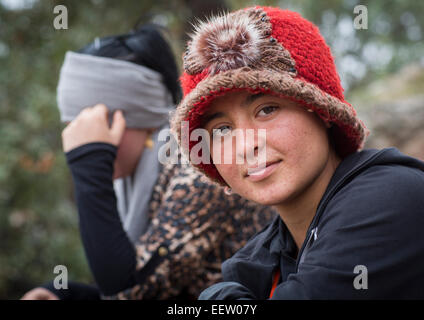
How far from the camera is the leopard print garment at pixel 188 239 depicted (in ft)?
6.99

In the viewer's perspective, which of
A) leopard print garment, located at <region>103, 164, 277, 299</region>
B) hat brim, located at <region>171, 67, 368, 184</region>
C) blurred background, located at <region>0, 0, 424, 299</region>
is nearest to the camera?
hat brim, located at <region>171, 67, 368, 184</region>

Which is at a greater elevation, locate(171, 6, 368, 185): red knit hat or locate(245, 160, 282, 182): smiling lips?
locate(171, 6, 368, 185): red knit hat

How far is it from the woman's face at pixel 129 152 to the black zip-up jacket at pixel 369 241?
137cm

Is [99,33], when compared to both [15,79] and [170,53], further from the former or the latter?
[170,53]

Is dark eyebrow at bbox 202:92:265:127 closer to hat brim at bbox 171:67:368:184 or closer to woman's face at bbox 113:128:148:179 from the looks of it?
hat brim at bbox 171:67:368:184

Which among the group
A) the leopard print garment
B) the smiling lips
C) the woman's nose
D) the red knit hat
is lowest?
the leopard print garment

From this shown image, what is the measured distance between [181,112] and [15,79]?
3360 millimetres

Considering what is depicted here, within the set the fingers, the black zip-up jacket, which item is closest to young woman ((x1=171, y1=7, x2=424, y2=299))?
the black zip-up jacket

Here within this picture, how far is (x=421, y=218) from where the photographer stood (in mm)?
1198

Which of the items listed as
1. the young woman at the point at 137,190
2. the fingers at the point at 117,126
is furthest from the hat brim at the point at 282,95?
the fingers at the point at 117,126

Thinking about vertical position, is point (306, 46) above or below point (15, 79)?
below

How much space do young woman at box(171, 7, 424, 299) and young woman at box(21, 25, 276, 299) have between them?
1.81 ft

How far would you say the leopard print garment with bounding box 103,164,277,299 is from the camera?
83.9 inches
